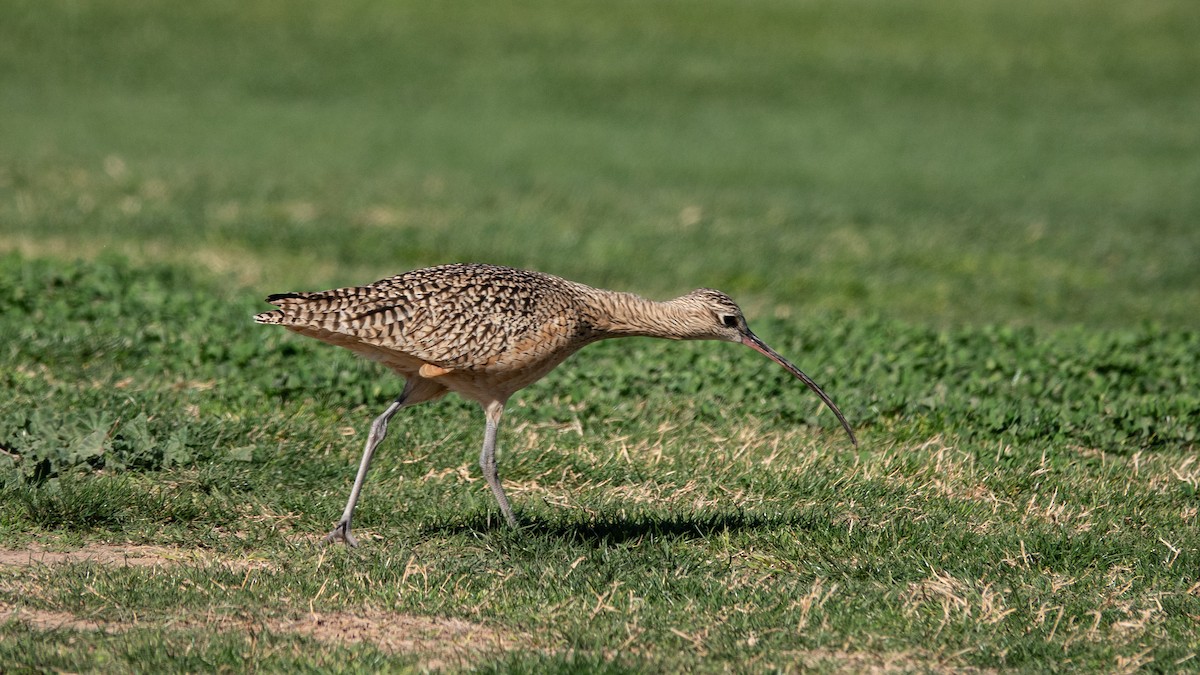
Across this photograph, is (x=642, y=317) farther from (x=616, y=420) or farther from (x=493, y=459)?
(x=616, y=420)

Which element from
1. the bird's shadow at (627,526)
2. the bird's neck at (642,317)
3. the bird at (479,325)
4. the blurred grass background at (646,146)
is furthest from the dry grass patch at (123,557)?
the blurred grass background at (646,146)

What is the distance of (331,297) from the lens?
21.7 feet

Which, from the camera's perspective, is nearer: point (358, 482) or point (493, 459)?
point (358, 482)

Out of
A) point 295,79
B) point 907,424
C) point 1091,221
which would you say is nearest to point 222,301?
point 907,424

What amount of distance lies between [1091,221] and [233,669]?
14798 millimetres

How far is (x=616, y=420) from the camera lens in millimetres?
8578

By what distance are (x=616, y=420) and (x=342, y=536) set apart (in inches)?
94.6

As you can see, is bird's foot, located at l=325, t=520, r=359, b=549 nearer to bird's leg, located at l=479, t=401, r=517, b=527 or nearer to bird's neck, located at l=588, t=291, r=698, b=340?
bird's leg, located at l=479, t=401, r=517, b=527

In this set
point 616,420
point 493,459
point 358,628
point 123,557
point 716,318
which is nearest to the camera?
point 358,628

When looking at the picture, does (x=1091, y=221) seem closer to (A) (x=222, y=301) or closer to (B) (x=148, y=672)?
(A) (x=222, y=301)

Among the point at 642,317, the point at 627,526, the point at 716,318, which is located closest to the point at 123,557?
the point at 627,526

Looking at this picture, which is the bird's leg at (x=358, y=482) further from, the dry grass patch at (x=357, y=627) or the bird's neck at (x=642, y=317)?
the bird's neck at (x=642, y=317)

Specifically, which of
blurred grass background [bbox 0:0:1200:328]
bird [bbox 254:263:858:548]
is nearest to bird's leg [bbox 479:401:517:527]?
bird [bbox 254:263:858:548]

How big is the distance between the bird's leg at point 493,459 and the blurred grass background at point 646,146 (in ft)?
18.4
